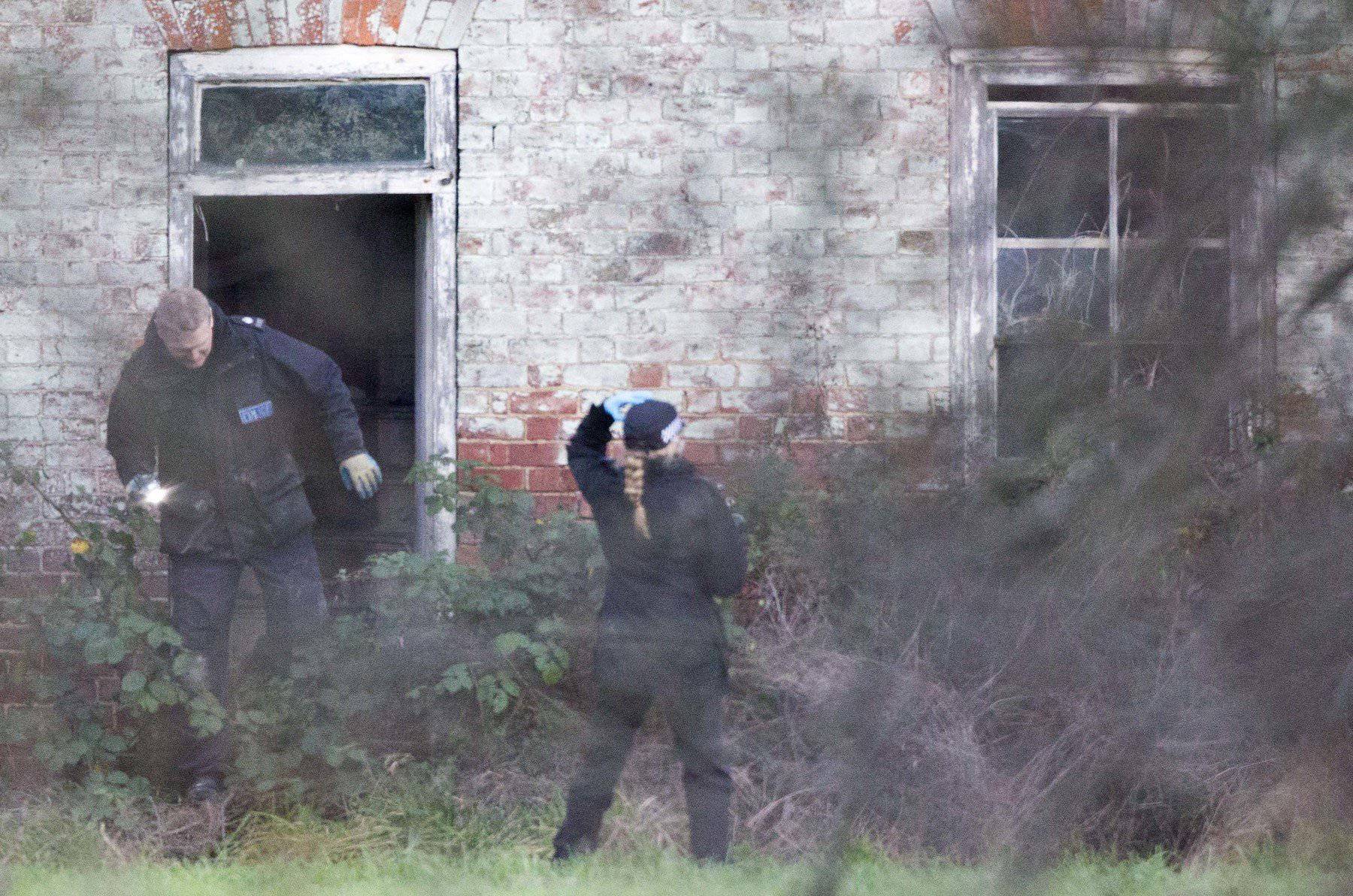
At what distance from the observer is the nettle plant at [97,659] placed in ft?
13.4

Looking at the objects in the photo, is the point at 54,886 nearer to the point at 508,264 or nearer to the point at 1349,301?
the point at 1349,301

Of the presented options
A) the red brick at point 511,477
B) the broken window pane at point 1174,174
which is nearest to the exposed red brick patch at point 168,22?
the broken window pane at point 1174,174

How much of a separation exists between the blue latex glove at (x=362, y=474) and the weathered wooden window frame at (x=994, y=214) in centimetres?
342

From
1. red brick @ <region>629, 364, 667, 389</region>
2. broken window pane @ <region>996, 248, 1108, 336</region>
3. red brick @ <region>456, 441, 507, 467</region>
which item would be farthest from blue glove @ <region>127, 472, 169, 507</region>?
broken window pane @ <region>996, 248, 1108, 336</region>

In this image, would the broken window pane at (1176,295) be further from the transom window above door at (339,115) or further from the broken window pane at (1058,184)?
the transom window above door at (339,115)

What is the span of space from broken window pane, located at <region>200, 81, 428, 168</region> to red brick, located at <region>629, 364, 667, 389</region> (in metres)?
1.54

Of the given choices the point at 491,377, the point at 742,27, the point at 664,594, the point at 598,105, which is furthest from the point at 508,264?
the point at 742,27

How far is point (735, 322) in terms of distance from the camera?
3.54 feet

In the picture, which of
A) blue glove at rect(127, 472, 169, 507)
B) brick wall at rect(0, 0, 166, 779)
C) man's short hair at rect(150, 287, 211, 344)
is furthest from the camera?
blue glove at rect(127, 472, 169, 507)

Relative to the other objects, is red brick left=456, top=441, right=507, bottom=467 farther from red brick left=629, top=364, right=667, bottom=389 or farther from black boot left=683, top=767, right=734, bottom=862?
black boot left=683, top=767, right=734, bottom=862

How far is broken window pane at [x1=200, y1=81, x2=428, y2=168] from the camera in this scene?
4828 millimetres

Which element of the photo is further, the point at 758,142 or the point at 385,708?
the point at 385,708

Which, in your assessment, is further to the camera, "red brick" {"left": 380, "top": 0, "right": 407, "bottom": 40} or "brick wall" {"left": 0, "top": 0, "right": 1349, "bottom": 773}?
"red brick" {"left": 380, "top": 0, "right": 407, "bottom": 40}

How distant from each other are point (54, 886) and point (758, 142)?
1050mm
